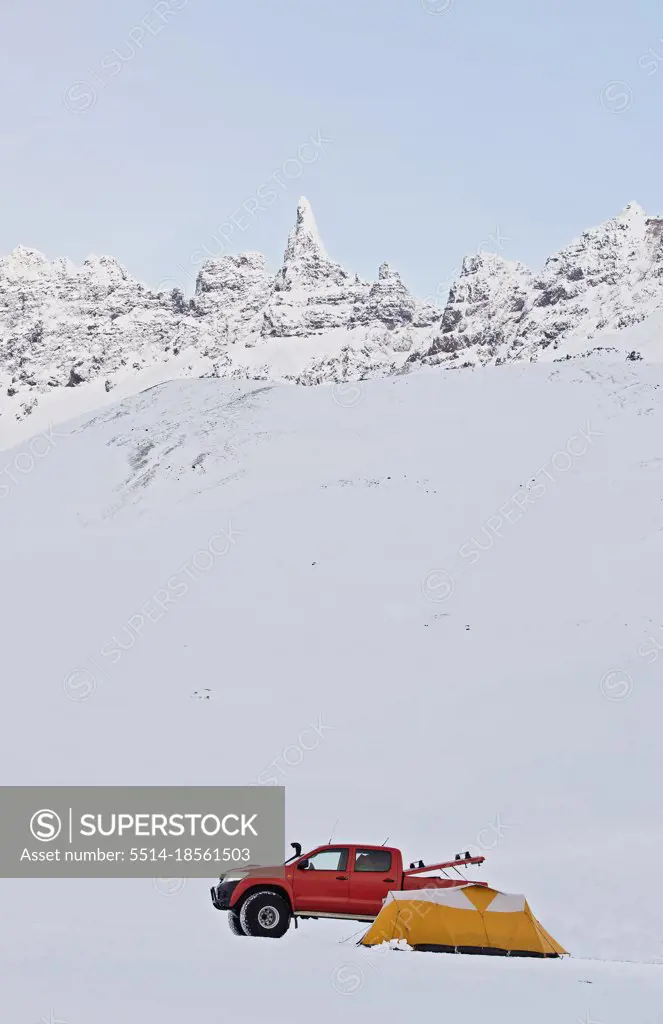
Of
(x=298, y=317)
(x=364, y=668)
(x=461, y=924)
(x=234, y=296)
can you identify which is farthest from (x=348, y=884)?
(x=234, y=296)

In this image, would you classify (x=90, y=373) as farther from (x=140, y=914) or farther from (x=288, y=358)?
(x=140, y=914)

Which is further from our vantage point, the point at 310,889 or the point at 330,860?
the point at 330,860

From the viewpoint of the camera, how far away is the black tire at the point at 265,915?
10.8 m

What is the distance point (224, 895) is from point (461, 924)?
2.88 m

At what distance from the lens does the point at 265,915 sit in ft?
35.7

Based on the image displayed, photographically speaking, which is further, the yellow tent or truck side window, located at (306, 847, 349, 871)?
truck side window, located at (306, 847, 349, 871)

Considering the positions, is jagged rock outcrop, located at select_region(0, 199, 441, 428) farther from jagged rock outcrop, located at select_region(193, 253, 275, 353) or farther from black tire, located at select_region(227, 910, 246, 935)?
black tire, located at select_region(227, 910, 246, 935)

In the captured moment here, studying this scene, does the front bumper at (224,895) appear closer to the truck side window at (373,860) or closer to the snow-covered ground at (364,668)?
the snow-covered ground at (364,668)

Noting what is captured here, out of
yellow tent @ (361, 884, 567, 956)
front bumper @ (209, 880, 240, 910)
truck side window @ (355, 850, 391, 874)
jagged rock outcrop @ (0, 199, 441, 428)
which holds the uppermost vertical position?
jagged rock outcrop @ (0, 199, 441, 428)

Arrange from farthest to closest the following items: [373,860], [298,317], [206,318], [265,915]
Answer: [206,318] < [298,317] < [373,860] < [265,915]

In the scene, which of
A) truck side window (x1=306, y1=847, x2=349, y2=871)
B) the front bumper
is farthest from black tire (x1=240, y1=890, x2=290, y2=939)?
truck side window (x1=306, y1=847, x2=349, y2=871)

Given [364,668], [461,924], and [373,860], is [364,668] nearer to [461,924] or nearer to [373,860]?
[373,860]

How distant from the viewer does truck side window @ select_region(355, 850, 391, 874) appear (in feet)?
36.6

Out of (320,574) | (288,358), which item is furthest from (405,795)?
(288,358)
